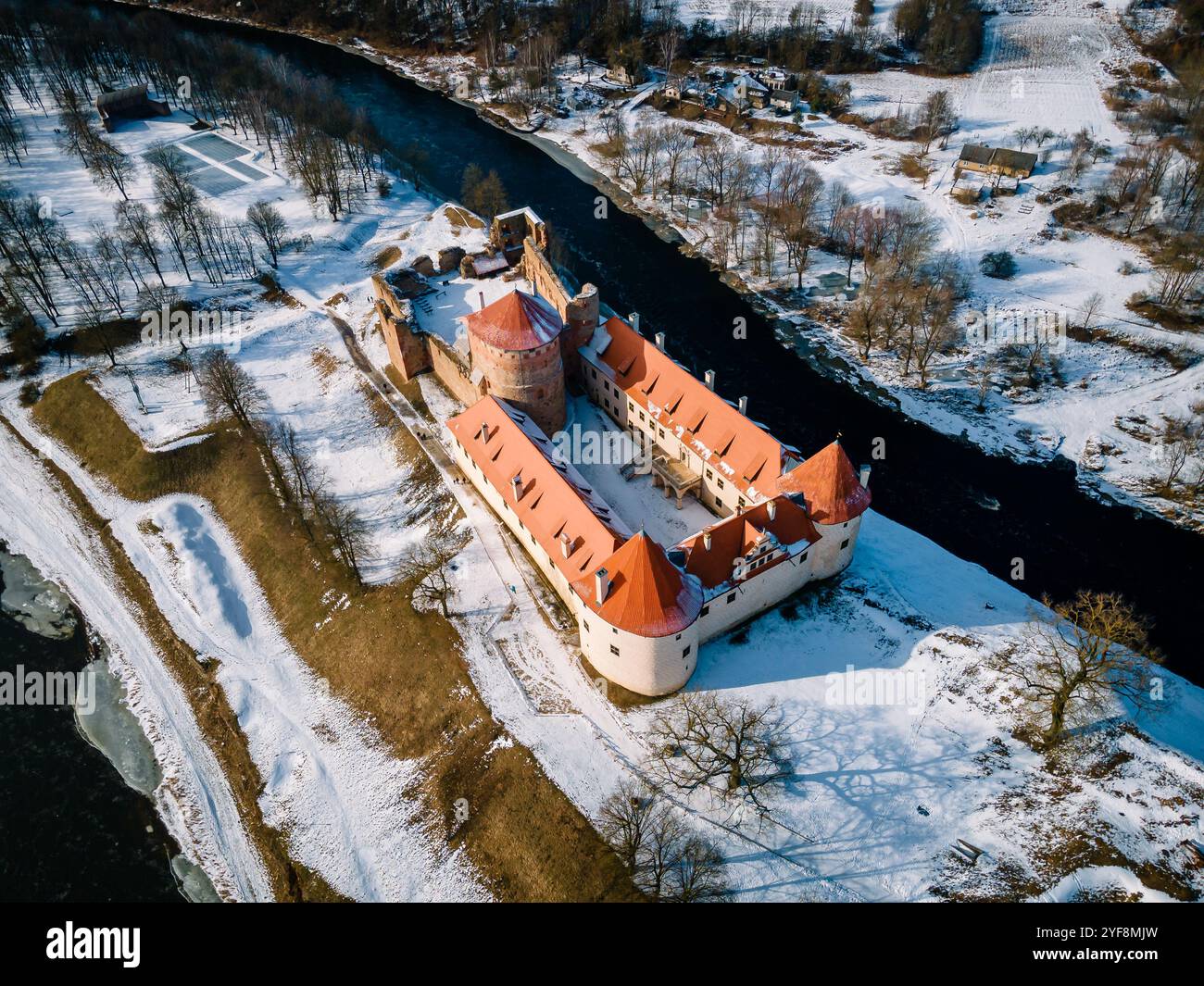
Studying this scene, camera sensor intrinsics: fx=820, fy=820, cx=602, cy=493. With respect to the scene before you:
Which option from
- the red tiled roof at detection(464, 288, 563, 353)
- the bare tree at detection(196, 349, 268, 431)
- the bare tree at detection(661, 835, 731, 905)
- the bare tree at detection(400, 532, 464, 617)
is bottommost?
the bare tree at detection(661, 835, 731, 905)

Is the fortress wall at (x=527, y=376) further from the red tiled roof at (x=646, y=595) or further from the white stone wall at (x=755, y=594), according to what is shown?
the red tiled roof at (x=646, y=595)

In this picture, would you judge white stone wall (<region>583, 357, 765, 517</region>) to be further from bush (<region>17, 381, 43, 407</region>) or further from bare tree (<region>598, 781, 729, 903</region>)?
bush (<region>17, 381, 43, 407</region>)

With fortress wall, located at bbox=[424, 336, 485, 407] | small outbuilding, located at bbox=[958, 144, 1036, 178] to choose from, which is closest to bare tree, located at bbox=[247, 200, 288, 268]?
fortress wall, located at bbox=[424, 336, 485, 407]

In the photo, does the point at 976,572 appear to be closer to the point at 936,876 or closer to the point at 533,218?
the point at 936,876

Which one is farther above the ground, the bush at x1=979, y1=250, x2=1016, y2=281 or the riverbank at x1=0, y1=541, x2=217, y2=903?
the bush at x1=979, y1=250, x2=1016, y2=281

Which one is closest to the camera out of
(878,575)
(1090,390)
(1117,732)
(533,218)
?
(1117,732)

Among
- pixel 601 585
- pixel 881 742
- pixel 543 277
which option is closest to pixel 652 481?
pixel 601 585

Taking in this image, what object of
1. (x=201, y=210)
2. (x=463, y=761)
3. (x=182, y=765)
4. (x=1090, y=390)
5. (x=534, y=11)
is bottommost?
(x=182, y=765)

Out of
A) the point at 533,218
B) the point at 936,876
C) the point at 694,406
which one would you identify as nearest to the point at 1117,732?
the point at 936,876
